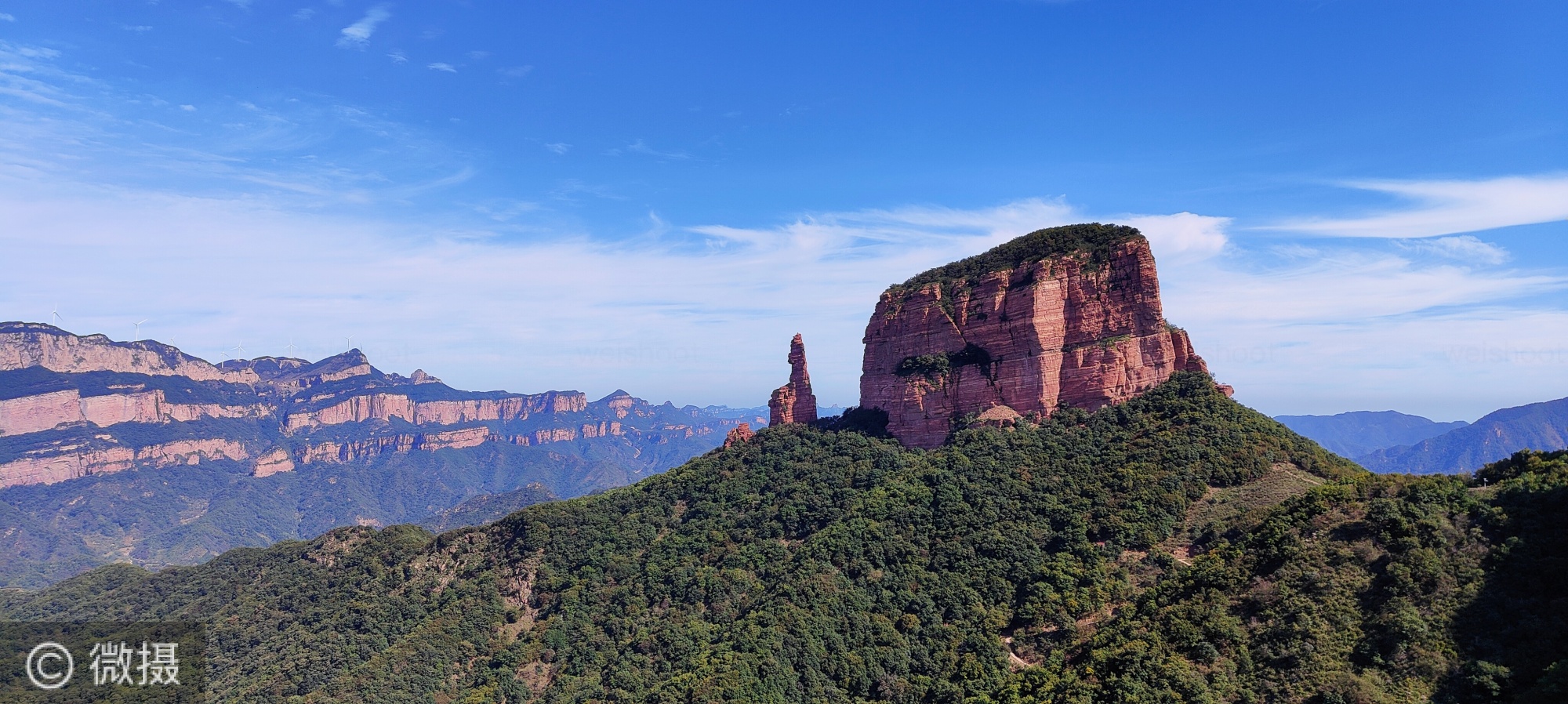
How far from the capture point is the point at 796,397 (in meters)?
116

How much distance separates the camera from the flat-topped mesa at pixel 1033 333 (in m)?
81.4

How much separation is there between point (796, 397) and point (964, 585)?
173 feet

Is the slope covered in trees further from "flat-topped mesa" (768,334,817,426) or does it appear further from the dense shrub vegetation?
the dense shrub vegetation

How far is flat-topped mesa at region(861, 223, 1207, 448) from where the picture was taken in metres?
81.4

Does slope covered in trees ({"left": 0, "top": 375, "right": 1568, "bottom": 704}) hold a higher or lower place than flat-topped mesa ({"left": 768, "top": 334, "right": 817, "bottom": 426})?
lower

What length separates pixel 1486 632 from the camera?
120ft

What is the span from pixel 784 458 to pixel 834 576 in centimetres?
2985

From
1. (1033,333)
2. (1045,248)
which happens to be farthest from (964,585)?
(1045,248)

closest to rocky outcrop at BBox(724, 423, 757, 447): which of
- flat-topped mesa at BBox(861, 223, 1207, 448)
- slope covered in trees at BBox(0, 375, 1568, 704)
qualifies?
slope covered in trees at BBox(0, 375, 1568, 704)

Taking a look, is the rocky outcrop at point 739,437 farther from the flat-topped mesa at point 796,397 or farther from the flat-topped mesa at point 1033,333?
the flat-topped mesa at point 1033,333

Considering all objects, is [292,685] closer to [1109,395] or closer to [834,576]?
→ [834,576]

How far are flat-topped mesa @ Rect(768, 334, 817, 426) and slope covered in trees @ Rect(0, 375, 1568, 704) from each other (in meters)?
5.97

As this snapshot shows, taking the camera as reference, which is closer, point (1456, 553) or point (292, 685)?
point (1456, 553)

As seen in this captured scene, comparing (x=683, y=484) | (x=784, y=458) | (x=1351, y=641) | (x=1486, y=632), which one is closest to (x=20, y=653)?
(x=683, y=484)
